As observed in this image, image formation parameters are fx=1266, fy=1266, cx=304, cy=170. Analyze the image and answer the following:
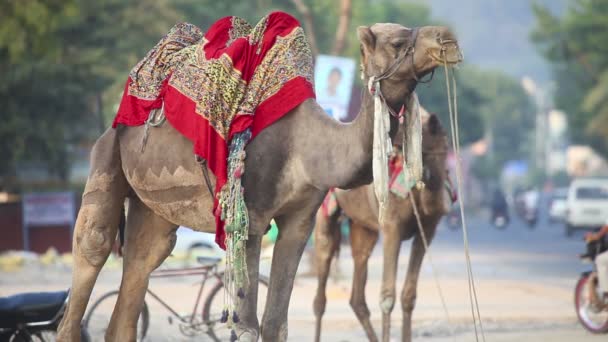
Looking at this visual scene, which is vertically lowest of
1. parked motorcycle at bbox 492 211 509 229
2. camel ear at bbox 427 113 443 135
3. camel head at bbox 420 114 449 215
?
parked motorcycle at bbox 492 211 509 229

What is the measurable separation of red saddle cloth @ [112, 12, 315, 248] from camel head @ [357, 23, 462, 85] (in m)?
0.55

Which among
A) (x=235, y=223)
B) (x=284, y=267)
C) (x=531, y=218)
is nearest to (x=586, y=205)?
(x=531, y=218)

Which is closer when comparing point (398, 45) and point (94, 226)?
point (398, 45)

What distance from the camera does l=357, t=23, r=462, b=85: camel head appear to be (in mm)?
7406

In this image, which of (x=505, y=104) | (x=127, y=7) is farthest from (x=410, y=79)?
(x=505, y=104)

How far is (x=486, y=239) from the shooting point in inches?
1807

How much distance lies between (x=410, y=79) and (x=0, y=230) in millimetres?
25223

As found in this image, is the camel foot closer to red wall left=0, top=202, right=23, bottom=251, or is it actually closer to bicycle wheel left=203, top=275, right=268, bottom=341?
bicycle wheel left=203, top=275, right=268, bottom=341

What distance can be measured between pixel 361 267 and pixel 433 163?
1.49 metres

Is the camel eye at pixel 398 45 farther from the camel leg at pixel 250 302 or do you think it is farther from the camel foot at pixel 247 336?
the camel foot at pixel 247 336

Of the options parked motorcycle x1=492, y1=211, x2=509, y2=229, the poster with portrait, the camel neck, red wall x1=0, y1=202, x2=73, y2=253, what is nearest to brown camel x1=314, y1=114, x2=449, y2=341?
the camel neck

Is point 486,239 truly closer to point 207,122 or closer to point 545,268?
point 545,268

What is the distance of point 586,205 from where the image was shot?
43.9 meters

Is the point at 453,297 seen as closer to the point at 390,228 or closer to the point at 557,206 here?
the point at 390,228
